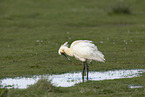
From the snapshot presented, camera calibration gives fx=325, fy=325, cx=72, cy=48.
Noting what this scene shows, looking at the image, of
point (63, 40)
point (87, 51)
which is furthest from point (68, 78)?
point (63, 40)

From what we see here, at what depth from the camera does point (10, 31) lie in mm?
23141

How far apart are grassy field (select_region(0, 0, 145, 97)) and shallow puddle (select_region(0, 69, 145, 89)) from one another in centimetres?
55

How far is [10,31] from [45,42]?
496 centimetres

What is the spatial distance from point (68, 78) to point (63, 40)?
7960 mm

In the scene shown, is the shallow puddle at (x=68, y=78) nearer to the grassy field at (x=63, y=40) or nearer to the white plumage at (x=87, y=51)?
the grassy field at (x=63, y=40)

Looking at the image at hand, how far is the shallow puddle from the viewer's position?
11016 mm

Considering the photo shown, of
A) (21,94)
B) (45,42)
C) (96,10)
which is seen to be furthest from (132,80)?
(96,10)

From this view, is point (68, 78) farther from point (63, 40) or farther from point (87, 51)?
point (63, 40)

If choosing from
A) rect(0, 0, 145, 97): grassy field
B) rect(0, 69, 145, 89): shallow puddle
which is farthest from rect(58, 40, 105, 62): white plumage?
rect(0, 0, 145, 97): grassy field

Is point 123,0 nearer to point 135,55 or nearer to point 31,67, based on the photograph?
point 135,55

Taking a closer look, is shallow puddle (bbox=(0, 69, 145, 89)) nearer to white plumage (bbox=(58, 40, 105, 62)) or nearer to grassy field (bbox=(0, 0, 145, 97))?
grassy field (bbox=(0, 0, 145, 97))

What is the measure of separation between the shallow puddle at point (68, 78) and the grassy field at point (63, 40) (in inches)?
21.6

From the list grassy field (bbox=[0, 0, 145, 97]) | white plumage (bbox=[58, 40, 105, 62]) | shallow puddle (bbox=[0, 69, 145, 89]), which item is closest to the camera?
grassy field (bbox=[0, 0, 145, 97])

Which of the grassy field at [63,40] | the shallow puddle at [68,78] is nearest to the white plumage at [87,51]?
the shallow puddle at [68,78]
